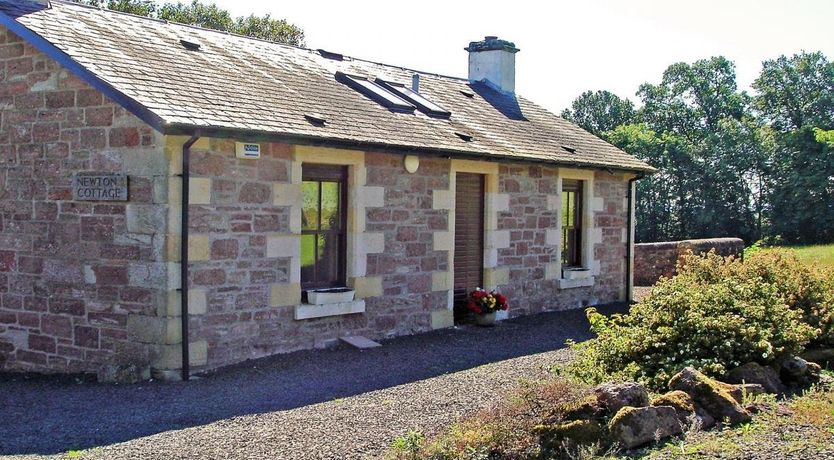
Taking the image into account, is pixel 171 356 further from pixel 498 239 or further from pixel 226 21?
pixel 226 21

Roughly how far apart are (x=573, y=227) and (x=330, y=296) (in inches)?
255

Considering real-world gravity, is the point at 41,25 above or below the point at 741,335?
above

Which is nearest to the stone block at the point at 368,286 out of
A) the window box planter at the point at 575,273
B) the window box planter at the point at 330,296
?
the window box planter at the point at 330,296

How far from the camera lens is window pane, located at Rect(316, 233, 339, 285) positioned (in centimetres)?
1148

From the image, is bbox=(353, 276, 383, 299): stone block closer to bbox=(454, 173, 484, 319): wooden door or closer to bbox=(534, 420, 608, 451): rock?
bbox=(454, 173, 484, 319): wooden door

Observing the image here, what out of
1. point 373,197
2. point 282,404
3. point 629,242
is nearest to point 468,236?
point 373,197

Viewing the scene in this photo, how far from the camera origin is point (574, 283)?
15.9m

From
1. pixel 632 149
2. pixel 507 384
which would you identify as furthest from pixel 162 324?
pixel 632 149

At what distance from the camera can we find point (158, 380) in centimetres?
949

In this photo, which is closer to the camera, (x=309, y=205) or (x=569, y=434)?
(x=569, y=434)

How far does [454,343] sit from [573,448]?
5508 mm

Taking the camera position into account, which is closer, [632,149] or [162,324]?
[162,324]

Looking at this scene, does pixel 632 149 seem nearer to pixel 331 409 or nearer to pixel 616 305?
pixel 616 305

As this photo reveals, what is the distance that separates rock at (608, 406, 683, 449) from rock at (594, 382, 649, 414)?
0.12 m
